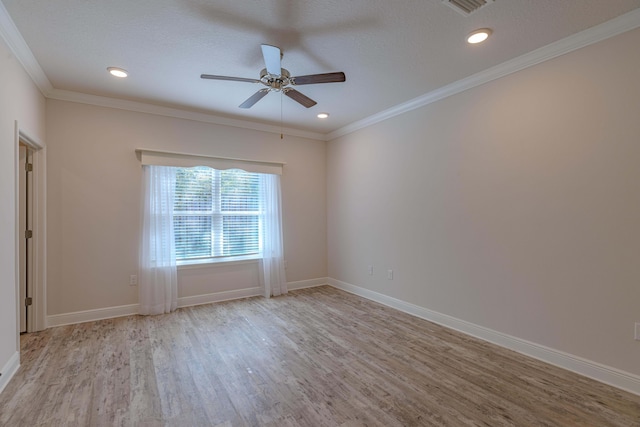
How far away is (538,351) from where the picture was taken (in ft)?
8.66

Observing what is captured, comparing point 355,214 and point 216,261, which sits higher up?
point 355,214

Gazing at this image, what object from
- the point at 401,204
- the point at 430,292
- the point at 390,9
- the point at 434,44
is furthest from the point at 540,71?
the point at 430,292

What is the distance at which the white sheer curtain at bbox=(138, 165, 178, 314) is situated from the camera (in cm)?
384

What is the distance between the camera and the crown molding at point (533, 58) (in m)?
2.18

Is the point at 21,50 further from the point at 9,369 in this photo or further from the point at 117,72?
the point at 9,369

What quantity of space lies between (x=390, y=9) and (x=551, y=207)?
2.08 metres

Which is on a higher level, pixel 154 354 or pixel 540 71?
pixel 540 71

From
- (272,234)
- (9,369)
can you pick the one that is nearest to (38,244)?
(9,369)

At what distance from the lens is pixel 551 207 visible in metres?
2.59

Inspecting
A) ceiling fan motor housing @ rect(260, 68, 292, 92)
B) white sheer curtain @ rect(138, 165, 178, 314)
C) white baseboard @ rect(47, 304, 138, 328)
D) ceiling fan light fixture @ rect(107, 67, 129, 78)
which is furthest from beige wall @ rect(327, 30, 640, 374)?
white baseboard @ rect(47, 304, 138, 328)

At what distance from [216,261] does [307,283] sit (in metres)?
1.59

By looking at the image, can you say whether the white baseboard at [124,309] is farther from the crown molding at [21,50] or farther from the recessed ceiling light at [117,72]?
the recessed ceiling light at [117,72]

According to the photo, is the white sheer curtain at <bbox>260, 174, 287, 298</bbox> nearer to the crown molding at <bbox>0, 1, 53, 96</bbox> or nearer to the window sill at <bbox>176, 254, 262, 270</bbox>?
the window sill at <bbox>176, 254, 262, 270</bbox>

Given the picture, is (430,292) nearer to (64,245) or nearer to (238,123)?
(238,123)
